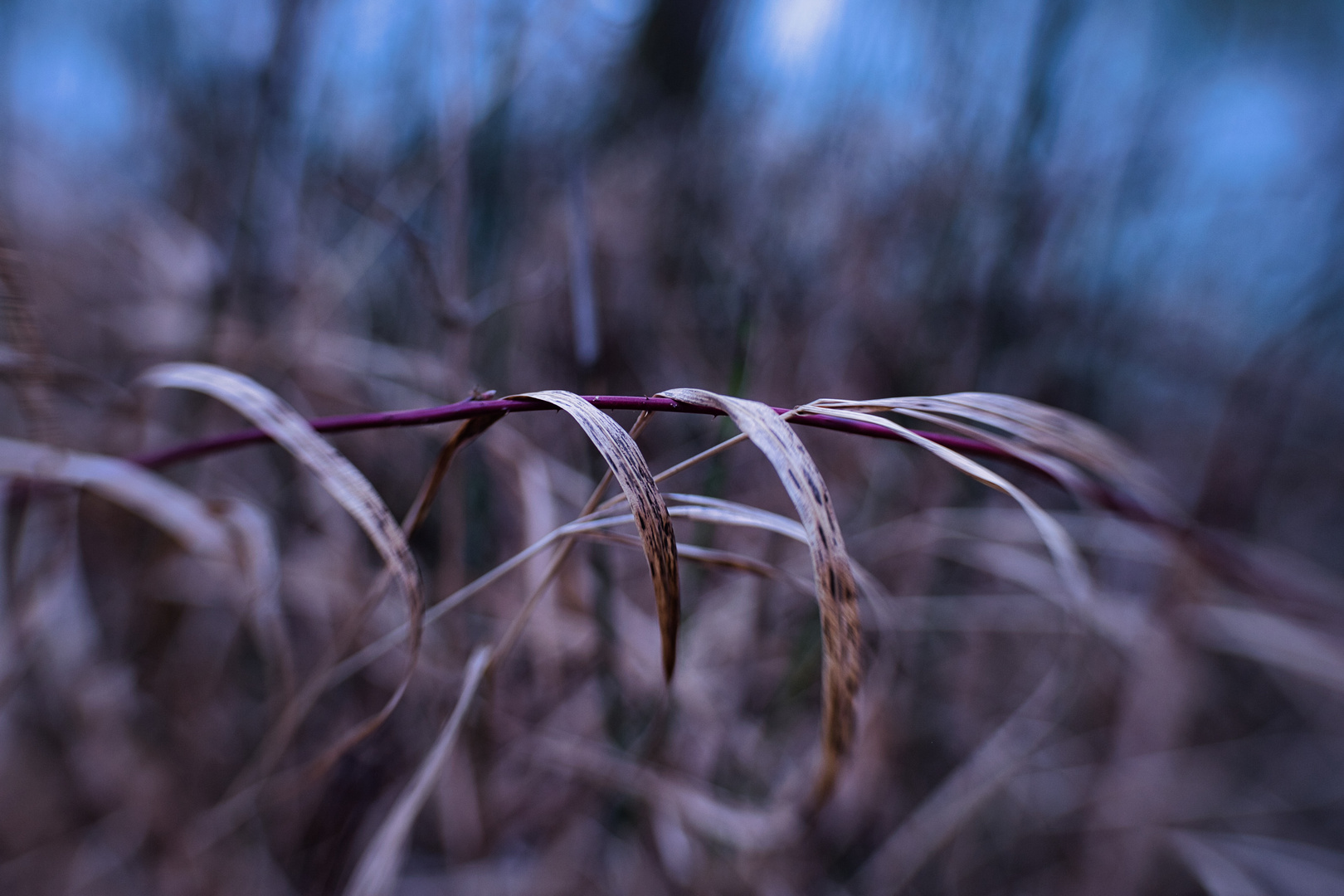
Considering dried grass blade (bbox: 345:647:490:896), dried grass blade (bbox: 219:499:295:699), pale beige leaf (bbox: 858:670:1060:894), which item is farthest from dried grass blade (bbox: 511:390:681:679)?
pale beige leaf (bbox: 858:670:1060:894)

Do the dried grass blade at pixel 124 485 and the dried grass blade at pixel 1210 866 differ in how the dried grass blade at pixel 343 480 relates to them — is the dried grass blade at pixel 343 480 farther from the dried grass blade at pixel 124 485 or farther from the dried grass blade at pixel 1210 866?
the dried grass blade at pixel 1210 866

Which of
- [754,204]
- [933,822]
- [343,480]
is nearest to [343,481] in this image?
[343,480]

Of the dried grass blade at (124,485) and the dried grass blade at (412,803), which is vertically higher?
the dried grass blade at (124,485)

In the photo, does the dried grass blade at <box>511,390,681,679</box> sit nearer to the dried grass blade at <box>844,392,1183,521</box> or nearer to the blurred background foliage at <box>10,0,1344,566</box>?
the dried grass blade at <box>844,392,1183,521</box>

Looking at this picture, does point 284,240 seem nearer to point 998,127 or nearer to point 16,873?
point 16,873

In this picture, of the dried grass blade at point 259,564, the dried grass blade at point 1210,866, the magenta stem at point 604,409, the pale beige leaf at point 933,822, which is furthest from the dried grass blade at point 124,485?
the dried grass blade at point 1210,866

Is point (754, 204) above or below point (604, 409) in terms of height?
above

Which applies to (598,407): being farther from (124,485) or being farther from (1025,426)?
(124,485)
